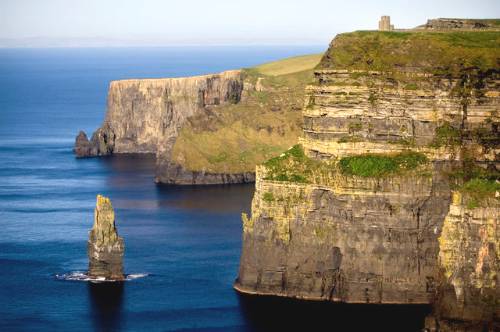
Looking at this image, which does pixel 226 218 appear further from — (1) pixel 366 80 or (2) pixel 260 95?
(2) pixel 260 95

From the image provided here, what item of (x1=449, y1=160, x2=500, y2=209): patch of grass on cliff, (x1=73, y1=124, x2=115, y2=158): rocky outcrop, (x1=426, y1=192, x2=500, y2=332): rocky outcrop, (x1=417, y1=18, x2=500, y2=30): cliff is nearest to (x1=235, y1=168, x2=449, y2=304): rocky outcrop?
(x1=449, y1=160, x2=500, y2=209): patch of grass on cliff

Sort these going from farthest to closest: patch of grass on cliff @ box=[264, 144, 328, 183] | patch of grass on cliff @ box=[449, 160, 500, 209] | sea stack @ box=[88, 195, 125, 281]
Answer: sea stack @ box=[88, 195, 125, 281] < patch of grass on cliff @ box=[264, 144, 328, 183] < patch of grass on cliff @ box=[449, 160, 500, 209]

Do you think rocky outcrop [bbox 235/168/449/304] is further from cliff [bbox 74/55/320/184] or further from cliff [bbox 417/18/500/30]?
cliff [bbox 74/55/320/184]

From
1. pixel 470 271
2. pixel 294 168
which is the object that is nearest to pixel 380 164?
pixel 294 168

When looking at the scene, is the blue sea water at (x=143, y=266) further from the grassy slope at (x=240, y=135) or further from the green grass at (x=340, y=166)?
the green grass at (x=340, y=166)

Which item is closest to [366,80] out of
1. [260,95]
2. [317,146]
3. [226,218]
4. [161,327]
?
[317,146]
